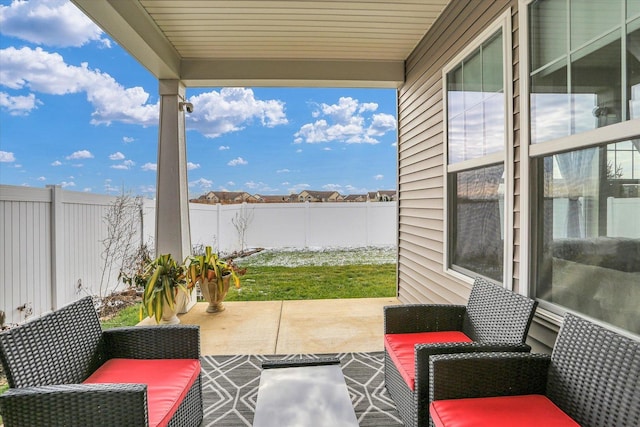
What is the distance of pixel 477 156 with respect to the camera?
276 cm

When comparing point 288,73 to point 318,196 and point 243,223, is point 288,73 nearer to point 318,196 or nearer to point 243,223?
point 318,196

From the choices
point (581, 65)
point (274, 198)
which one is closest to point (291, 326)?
point (581, 65)

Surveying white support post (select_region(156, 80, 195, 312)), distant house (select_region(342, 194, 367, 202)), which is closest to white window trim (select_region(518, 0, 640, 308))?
white support post (select_region(156, 80, 195, 312))

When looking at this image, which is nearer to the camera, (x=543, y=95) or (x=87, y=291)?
(x=543, y=95)

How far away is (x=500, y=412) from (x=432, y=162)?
261cm

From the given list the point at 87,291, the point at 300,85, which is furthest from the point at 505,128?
the point at 87,291

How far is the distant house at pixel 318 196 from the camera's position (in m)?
7.53

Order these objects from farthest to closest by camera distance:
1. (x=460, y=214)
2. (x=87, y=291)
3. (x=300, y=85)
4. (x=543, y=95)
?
(x=300, y=85)
(x=87, y=291)
(x=460, y=214)
(x=543, y=95)

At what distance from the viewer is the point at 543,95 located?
6.47ft

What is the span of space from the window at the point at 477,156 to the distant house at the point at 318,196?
442 centimetres

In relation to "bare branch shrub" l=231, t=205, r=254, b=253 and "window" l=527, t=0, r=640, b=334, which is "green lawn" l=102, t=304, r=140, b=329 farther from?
"window" l=527, t=0, r=640, b=334

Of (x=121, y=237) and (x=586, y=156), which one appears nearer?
(x=586, y=156)

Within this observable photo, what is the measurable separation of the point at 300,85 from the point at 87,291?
3.52m

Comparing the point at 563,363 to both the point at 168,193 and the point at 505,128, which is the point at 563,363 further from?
the point at 168,193
